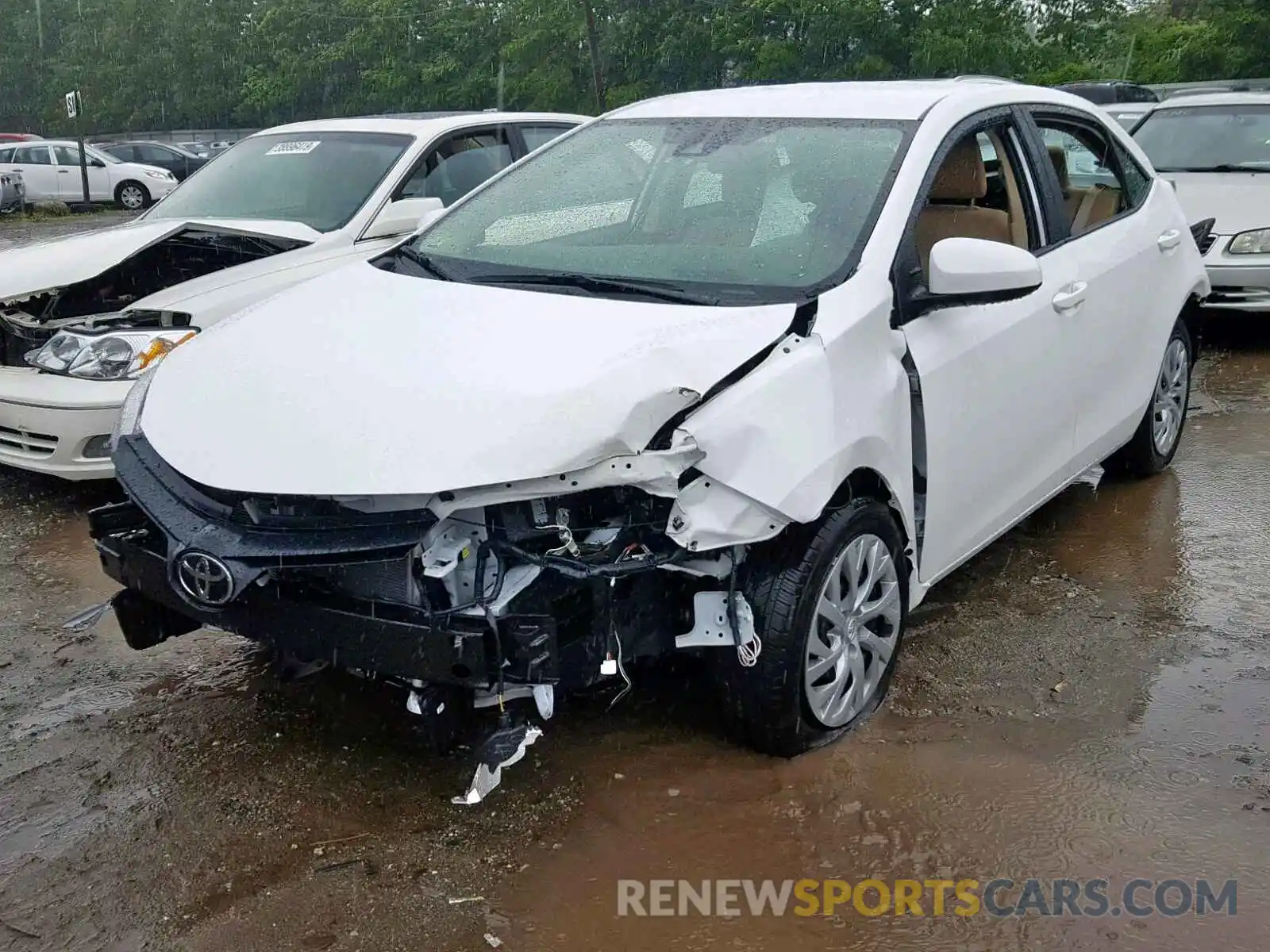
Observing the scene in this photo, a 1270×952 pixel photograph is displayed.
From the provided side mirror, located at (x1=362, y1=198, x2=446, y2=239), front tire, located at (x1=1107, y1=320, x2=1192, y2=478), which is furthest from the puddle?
front tire, located at (x1=1107, y1=320, x2=1192, y2=478)

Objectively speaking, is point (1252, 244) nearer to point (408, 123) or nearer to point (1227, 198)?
point (1227, 198)

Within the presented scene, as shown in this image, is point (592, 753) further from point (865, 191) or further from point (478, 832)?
point (865, 191)

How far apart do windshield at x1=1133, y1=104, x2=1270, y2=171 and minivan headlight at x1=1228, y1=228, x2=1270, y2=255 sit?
104cm

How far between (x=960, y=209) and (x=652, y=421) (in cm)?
194

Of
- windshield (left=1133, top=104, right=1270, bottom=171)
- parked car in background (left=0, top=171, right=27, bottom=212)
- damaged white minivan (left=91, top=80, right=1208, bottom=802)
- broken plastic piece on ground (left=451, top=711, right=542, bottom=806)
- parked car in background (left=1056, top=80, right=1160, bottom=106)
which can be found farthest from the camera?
parked car in background (left=0, top=171, right=27, bottom=212)

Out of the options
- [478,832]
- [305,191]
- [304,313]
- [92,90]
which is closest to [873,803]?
[478,832]

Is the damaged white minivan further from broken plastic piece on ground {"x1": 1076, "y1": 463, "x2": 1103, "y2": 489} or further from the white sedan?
the white sedan

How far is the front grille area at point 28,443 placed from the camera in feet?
17.1

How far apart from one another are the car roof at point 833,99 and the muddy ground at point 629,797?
1.70 meters

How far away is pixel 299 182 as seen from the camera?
6.51 m

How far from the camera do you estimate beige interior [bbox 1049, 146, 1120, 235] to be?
442 cm

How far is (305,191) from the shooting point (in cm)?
644

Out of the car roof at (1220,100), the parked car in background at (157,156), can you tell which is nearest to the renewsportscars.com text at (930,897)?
the car roof at (1220,100)

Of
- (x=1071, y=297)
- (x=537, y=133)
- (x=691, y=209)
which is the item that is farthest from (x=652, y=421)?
(x=537, y=133)
